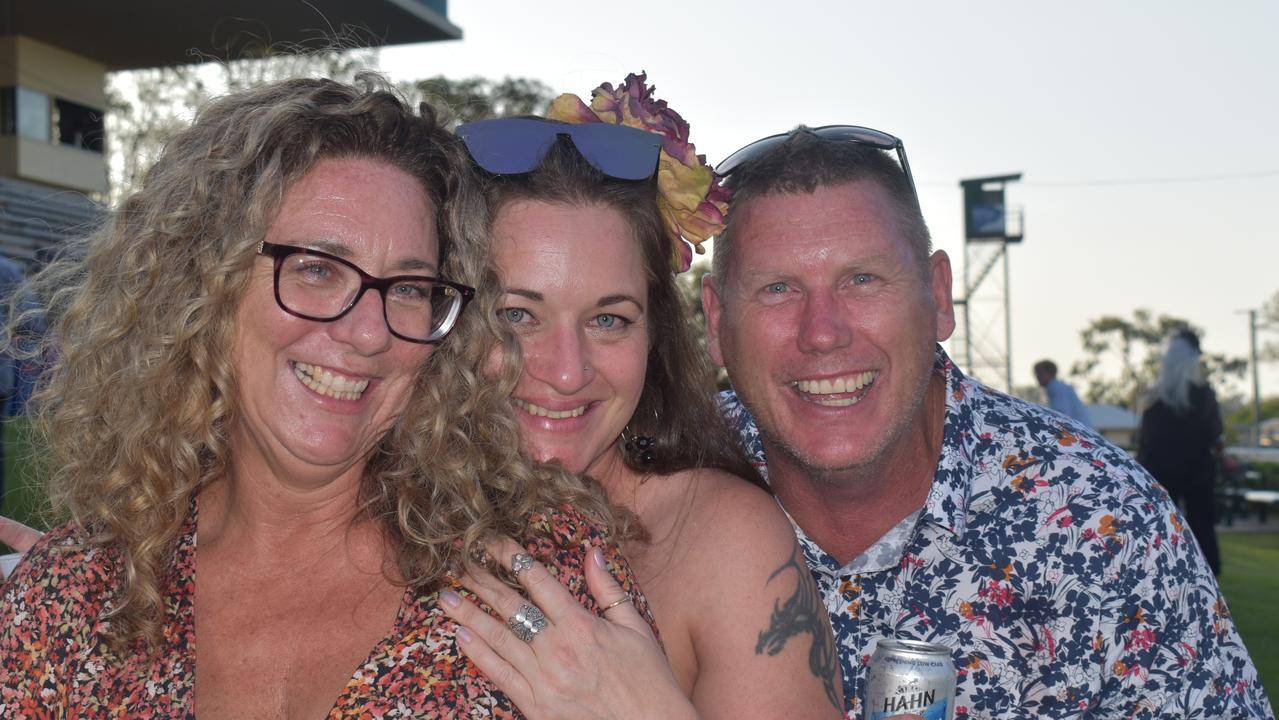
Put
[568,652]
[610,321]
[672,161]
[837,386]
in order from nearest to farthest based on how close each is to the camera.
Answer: [568,652], [610,321], [672,161], [837,386]

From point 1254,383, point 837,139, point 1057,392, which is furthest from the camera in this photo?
point 1254,383

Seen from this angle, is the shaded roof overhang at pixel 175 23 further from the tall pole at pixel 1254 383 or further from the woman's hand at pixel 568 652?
the tall pole at pixel 1254 383

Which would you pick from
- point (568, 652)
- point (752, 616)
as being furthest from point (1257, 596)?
point (568, 652)

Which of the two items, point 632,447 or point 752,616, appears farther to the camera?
point 632,447

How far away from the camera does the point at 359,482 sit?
2.51 meters

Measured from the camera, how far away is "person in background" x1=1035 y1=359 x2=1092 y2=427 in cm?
1327

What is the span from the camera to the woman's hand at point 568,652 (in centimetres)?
207

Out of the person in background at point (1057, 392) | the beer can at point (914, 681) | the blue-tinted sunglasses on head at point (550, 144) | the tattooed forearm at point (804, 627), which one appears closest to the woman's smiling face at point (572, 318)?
the blue-tinted sunglasses on head at point (550, 144)

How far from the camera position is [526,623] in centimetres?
213

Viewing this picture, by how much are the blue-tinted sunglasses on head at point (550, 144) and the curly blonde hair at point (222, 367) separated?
0.11 meters

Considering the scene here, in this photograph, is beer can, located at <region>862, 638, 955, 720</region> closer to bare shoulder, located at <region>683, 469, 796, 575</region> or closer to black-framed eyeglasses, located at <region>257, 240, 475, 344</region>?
bare shoulder, located at <region>683, 469, 796, 575</region>

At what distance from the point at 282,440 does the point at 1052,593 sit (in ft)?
6.17

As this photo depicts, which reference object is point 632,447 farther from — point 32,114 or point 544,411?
point 32,114

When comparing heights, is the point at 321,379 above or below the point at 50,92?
below
